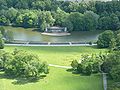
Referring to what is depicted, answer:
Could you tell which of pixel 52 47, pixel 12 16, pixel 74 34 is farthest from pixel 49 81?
pixel 12 16

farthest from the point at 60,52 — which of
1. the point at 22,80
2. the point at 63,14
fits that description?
the point at 63,14

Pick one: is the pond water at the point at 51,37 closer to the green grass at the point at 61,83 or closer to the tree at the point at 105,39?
the tree at the point at 105,39

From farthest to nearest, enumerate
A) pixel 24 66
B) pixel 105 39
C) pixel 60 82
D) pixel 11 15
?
pixel 11 15
pixel 105 39
pixel 24 66
pixel 60 82

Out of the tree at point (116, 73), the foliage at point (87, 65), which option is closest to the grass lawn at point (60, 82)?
the foliage at point (87, 65)

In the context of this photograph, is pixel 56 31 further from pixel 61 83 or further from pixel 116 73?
pixel 116 73

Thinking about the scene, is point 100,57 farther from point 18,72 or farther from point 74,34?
point 74,34
